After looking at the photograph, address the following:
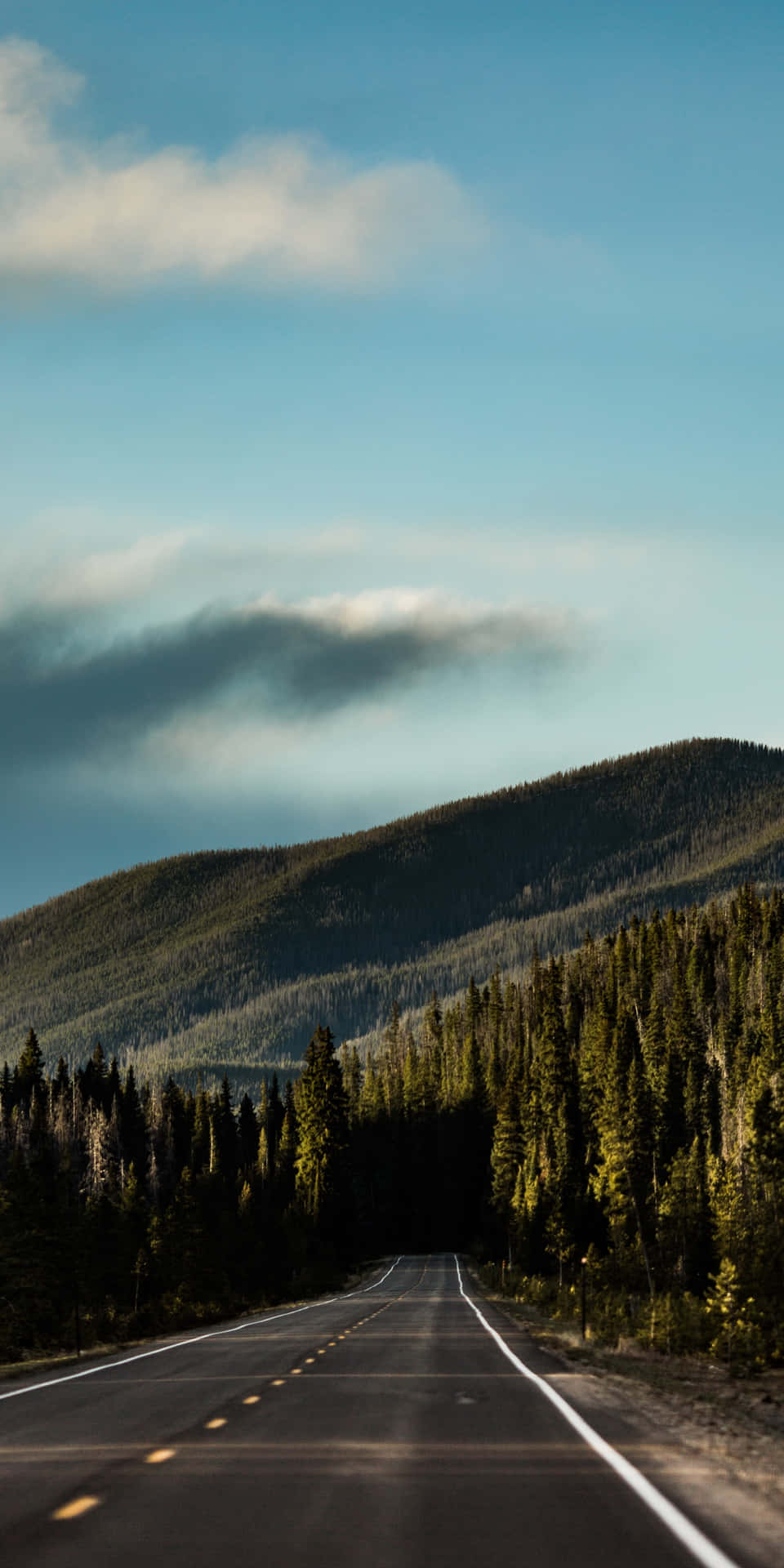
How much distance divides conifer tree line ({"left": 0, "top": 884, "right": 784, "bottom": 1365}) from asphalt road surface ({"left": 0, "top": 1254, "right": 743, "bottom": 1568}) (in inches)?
520

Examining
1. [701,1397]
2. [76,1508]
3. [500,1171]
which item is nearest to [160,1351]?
[701,1397]

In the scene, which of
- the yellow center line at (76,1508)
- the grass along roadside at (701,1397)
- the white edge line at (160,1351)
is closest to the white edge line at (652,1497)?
the grass along roadside at (701,1397)

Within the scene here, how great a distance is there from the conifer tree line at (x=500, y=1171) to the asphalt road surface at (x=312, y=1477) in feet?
43.3

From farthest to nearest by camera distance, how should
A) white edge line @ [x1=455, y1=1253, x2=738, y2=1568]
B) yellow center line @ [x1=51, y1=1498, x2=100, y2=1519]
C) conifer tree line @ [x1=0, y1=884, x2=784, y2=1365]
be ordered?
conifer tree line @ [x1=0, y1=884, x2=784, y2=1365] < yellow center line @ [x1=51, y1=1498, x2=100, y2=1519] < white edge line @ [x1=455, y1=1253, x2=738, y2=1568]

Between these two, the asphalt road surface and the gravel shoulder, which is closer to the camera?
the asphalt road surface

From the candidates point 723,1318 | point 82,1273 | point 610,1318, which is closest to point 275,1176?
point 82,1273

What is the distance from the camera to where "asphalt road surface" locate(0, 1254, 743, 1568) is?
9297 mm

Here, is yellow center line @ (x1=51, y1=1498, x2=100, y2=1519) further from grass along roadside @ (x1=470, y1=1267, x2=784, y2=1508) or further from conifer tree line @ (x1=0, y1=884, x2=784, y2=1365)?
conifer tree line @ (x1=0, y1=884, x2=784, y2=1365)

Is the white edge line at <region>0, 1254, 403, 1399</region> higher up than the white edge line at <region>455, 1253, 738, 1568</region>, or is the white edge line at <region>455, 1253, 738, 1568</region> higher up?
the white edge line at <region>455, 1253, 738, 1568</region>

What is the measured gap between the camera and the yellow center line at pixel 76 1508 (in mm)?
10508

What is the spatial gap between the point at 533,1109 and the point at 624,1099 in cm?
3092

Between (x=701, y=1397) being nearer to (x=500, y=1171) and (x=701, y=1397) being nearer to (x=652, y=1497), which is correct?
(x=652, y=1497)

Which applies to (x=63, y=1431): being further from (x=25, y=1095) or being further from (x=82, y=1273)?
(x=25, y=1095)

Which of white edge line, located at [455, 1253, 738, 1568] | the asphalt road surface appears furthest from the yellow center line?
white edge line, located at [455, 1253, 738, 1568]
